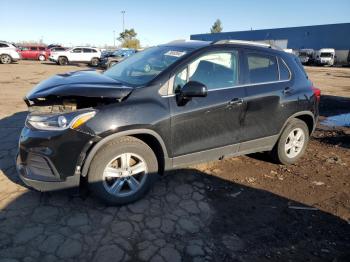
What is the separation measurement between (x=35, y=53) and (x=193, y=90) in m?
34.8

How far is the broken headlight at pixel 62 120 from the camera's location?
131 inches

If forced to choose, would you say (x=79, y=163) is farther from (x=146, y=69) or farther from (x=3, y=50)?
(x=3, y=50)

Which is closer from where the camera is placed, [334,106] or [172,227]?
[172,227]

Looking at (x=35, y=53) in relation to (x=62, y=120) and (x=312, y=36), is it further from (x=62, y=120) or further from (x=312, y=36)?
(x=312, y=36)

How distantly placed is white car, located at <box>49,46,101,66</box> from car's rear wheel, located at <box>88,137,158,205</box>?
2648 centimetres

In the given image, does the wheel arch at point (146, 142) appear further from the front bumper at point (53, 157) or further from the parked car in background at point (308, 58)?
the parked car in background at point (308, 58)

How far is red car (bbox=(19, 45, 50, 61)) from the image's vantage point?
112 feet

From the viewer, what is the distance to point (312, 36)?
51.1 metres

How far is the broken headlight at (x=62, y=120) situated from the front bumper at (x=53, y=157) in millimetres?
59

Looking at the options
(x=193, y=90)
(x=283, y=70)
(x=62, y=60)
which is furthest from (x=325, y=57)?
(x=193, y=90)

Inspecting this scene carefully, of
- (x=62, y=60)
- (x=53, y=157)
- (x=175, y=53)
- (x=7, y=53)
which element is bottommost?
(x=53, y=157)

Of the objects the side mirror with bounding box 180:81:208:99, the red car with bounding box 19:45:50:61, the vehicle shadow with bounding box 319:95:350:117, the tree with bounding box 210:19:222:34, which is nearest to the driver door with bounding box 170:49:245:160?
the side mirror with bounding box 180:81:208:99

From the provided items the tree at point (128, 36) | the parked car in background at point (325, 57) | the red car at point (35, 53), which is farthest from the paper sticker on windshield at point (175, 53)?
the tree at point (128, 36)

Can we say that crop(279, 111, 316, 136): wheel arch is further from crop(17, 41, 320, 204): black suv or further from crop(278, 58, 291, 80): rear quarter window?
crop(278, 58, 291, 80): rear quarter window
